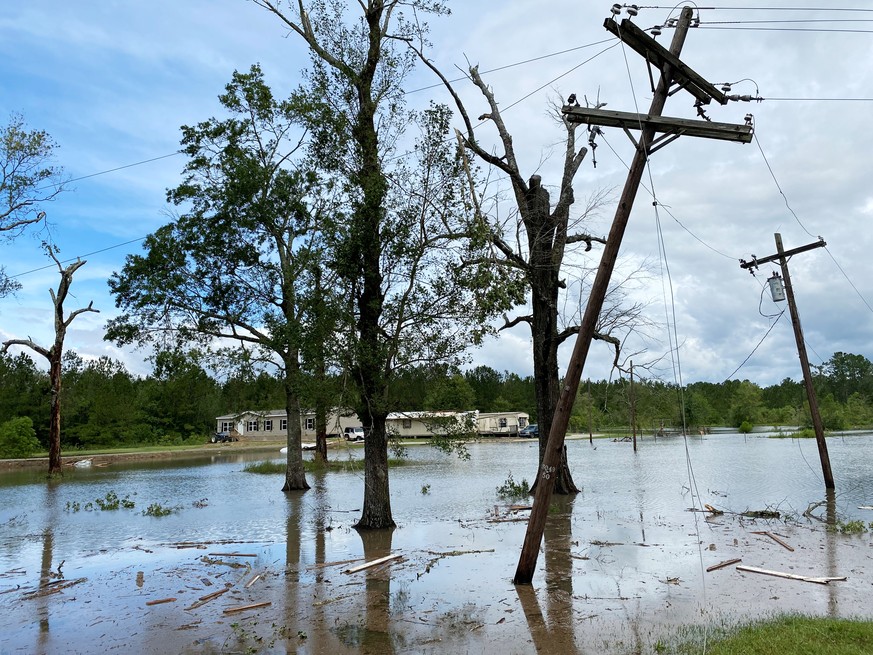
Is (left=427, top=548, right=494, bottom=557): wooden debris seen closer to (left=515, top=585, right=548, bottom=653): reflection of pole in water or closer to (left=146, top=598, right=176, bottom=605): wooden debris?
(left=515, top=585, right=548, bottom=653): reflection of pole in water

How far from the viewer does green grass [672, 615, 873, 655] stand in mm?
6148

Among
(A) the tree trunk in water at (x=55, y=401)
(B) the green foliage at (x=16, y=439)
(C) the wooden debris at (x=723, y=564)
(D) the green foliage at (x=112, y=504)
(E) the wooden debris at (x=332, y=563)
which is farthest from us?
(B) the green foliage at (x=16, y=439)

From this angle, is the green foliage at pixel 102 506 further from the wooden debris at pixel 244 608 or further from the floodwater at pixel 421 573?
the wooden debris at pixel 244 608

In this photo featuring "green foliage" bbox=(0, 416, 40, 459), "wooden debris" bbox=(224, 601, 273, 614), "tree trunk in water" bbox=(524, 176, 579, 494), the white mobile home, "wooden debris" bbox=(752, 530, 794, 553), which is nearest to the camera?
"wooden debris" bbox=(224, 601, 273, 614)

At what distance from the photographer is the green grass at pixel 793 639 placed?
20.2 ft

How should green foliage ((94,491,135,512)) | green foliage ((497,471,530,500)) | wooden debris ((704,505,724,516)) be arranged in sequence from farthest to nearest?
green foliage ((94,491,135,512)) → green foliage ((497,471,530,500)) → wooden debris ((704,505,724,516))

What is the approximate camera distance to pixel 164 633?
8383 millimetres

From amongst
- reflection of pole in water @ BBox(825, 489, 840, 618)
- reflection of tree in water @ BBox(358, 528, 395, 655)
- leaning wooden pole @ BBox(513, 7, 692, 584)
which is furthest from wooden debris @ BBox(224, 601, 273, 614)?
reflection of pole in water @ BBox(825, 489, 840, 618)

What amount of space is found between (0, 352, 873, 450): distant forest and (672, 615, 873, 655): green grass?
9003 mm

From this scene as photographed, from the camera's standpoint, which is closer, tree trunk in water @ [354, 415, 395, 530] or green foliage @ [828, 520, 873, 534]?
green foliage @ [828, 520, 873, 534]

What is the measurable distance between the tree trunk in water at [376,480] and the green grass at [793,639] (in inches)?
356

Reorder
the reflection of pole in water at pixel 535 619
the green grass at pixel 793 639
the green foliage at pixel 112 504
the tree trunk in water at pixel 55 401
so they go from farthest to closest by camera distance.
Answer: the tree trunk in water at pixel 55 401, the green foliage at pixel 112 504, the reflection of pole in water at pixel 535 619, the green grass at pixel 793 639

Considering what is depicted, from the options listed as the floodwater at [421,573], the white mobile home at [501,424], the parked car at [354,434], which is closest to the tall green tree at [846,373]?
the white mobile home at [501,424]

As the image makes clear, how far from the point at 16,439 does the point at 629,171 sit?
174 feet
